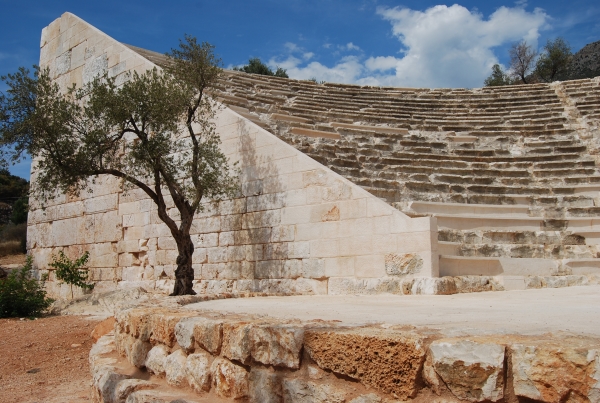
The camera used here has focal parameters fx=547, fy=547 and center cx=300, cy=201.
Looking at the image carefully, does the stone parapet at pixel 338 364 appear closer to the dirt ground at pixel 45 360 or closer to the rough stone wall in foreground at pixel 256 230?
the dirt ground at pixel 45 360

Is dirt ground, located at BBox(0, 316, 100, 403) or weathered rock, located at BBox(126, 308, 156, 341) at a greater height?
weathered rock, located at BBox(126, 308, 156, 341)

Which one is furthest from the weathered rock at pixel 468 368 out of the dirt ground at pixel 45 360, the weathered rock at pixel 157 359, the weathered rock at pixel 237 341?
the dirt ground at pixel 45 360

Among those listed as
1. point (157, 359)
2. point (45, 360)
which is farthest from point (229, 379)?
point (45, 360)

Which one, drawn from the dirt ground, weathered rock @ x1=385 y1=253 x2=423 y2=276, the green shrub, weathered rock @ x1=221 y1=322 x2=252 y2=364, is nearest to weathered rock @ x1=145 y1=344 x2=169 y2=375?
weathered rock @ x1=221 y1=322 x2=252 y2=364

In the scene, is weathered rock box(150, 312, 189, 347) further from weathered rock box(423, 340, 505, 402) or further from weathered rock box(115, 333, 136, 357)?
weathered rock box(423, 340, 505, 402)

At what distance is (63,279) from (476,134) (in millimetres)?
9336

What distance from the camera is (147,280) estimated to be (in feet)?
34.4

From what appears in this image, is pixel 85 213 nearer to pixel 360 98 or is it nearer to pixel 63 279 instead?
pixel 63 279

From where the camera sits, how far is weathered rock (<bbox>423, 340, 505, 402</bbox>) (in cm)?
189

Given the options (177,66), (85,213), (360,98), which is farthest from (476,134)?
(85,213)

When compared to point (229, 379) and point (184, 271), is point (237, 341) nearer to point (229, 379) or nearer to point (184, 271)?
point (229, 379)

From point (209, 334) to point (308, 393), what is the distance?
0.89 metres

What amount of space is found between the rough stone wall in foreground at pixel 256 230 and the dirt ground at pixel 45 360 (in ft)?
7.09

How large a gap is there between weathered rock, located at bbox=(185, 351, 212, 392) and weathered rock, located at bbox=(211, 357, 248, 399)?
63mm
